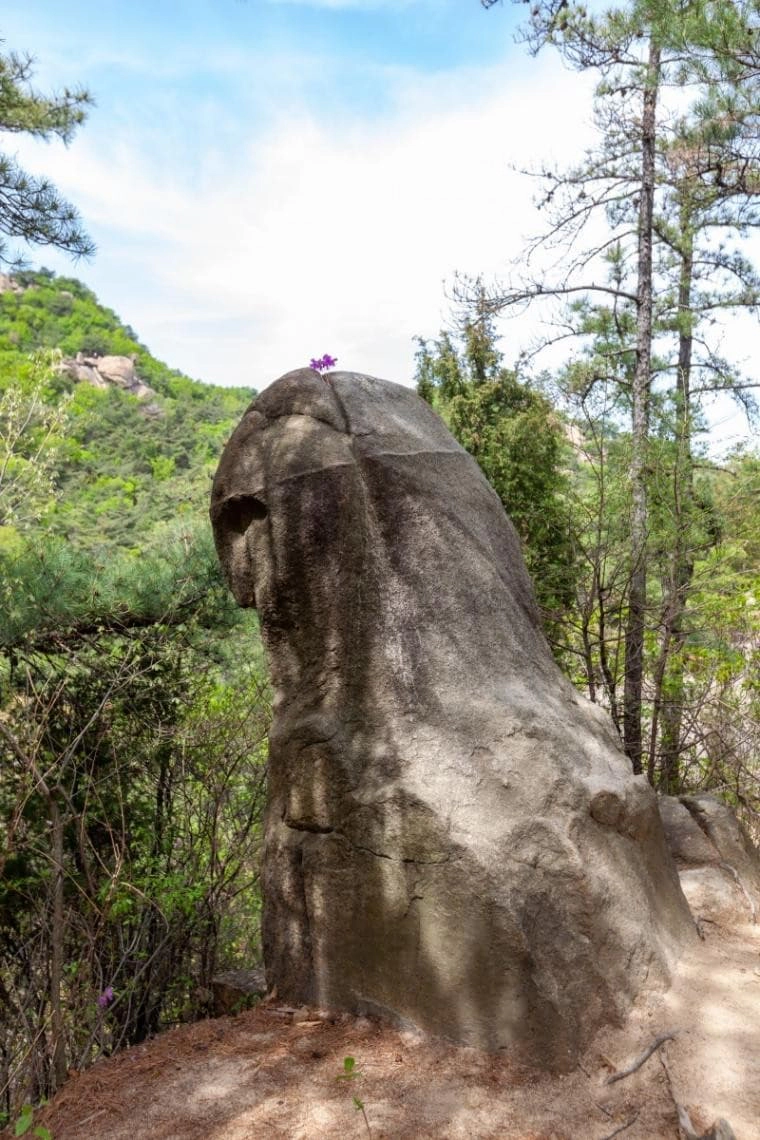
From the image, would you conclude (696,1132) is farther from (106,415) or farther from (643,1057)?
(106,415)

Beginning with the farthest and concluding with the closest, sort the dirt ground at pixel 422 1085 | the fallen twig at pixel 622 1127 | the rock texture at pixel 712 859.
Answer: the rock texture at pixel 712 859 < the dirt ground at pixel 422 1085 < the fallen twig at pixel 622 1127

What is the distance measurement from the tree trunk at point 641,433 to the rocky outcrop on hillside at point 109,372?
33.7m

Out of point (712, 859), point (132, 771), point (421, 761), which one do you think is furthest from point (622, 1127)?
point (132, 771)

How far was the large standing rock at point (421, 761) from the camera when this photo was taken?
10.4ft

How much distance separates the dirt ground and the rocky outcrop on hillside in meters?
38.9

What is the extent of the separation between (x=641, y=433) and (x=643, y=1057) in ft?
19.1

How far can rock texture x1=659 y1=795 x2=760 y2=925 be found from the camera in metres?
4.29

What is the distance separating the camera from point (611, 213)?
9984mm

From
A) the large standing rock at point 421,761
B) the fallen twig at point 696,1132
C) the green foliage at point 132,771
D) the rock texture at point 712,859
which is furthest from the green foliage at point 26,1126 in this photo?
the rock texture at point 712,859

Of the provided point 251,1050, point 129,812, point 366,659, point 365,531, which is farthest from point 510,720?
point 129,812

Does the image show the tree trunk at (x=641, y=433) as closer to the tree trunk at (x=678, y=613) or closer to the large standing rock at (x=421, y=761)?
the tree trunk at (x=678, y=613)

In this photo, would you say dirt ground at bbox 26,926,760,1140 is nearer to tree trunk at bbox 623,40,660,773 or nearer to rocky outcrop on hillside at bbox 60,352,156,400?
tree trunk at bbox 623,40,660,773

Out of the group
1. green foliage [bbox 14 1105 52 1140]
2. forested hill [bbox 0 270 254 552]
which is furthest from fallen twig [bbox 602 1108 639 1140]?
forested hill [bbox 0 270 254 552]

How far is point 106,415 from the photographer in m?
30.4
